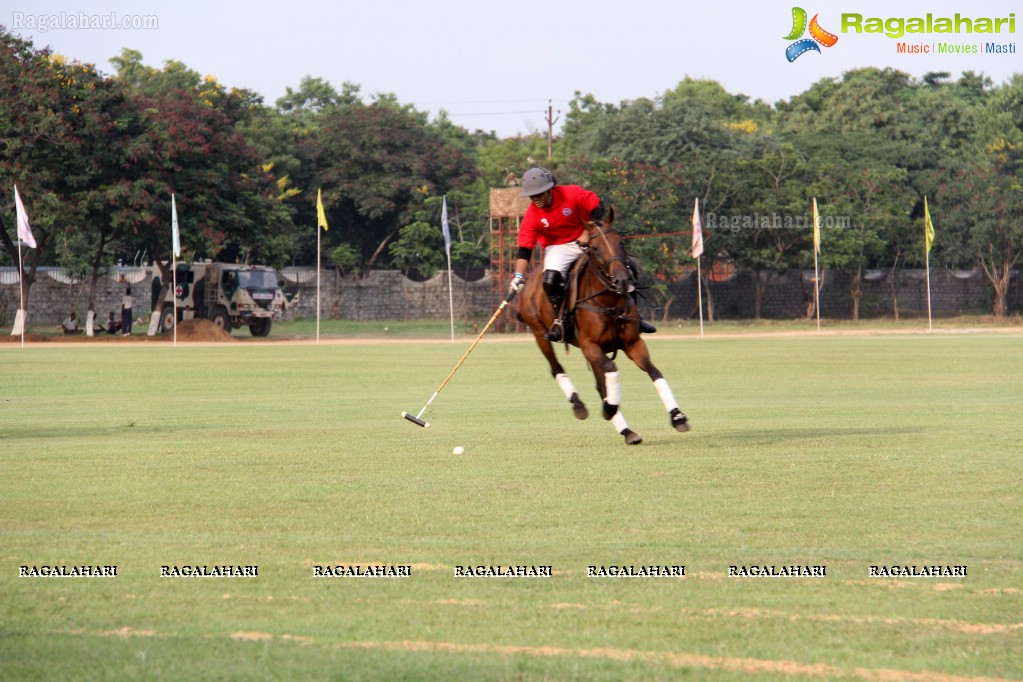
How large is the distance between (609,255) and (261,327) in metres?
46.9

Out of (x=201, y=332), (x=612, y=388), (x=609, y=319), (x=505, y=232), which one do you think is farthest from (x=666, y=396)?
(x=505, y=232)

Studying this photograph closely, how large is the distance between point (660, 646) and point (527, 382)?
20941mm

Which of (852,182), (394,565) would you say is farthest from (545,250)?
(852,182)

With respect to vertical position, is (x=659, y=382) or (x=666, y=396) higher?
(x=659, y=382)

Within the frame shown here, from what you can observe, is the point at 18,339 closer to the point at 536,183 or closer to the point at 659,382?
the point at 536,183

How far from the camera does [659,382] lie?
1384 cm

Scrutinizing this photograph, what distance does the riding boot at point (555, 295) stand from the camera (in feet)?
46.7

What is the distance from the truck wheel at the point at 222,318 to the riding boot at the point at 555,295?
45673 millimetres

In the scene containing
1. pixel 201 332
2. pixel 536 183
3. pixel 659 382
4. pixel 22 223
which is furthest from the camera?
pixel 201 332

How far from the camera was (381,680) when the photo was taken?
17.2 ft

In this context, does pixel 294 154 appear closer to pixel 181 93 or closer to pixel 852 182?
pixel 181 93

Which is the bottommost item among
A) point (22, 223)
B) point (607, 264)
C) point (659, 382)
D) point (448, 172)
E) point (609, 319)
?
point (659, 382)

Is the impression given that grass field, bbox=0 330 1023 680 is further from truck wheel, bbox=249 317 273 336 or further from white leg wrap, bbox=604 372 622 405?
truck wheel, bbox=249 317 273 336

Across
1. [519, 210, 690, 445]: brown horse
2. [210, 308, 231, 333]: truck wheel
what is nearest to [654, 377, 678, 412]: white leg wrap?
[519, 210, 690, 445]: brown horse
